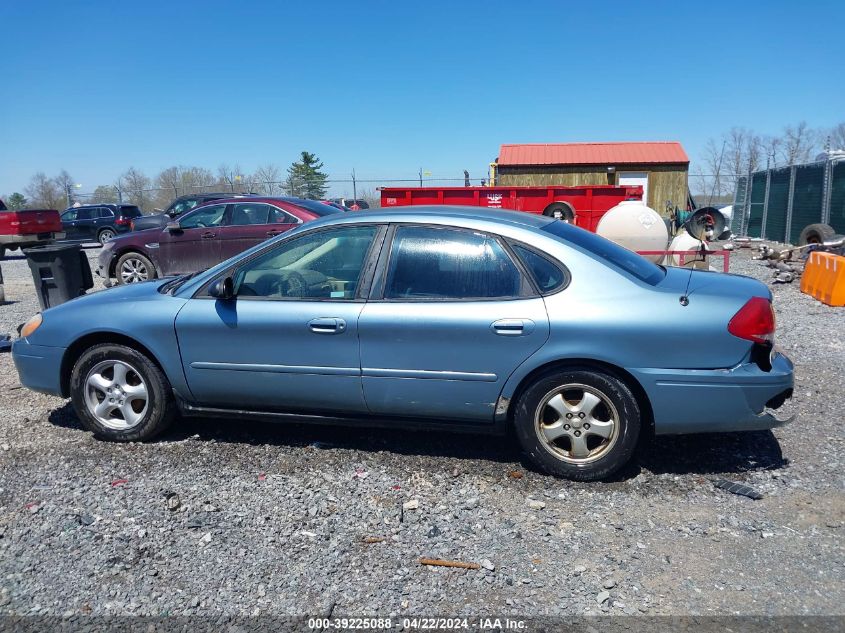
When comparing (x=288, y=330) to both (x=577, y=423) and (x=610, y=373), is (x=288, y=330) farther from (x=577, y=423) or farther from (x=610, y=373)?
(x=610, y=373)

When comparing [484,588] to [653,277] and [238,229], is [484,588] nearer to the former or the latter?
[653,277]

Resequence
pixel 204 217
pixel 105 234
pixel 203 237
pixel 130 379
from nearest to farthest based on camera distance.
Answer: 1. pixel 130 379
2. pixel 203 237
3. pixel 204 217
4. pixel 105 234

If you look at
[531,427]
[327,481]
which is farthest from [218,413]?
[531,427]

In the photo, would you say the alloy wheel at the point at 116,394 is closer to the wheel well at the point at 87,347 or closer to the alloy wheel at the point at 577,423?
the wheel well at the point at 87,347

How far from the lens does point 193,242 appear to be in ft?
36.1

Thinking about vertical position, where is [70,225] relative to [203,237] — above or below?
below

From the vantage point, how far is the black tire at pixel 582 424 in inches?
147

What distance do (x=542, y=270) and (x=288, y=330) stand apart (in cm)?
162

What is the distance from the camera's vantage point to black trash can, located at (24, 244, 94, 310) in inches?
321

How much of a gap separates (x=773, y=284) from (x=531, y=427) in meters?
9.86

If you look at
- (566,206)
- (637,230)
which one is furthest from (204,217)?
(566,206)

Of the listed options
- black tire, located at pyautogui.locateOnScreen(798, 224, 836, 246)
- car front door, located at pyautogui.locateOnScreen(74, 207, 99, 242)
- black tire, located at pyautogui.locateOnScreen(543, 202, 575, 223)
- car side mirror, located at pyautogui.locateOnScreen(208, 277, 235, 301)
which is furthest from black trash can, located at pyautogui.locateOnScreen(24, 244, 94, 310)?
car front door, located at pyautogui.locateOnScreen(74, 207, 99, 242)

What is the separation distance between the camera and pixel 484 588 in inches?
115

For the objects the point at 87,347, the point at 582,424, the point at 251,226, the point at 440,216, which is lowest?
the point at 582,424
